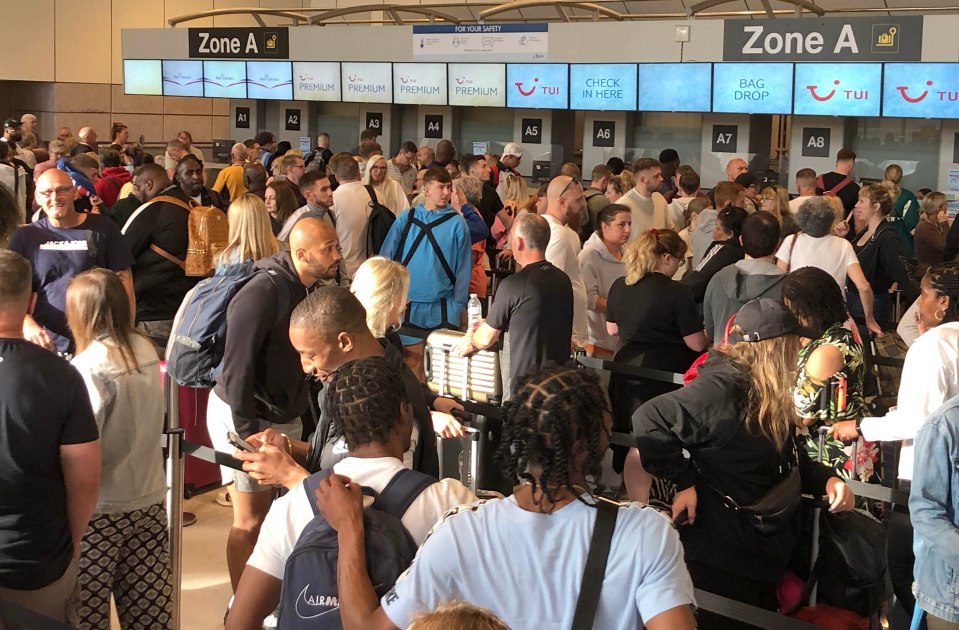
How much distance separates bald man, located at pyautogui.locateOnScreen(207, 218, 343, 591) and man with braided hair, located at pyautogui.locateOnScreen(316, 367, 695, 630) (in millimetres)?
1794

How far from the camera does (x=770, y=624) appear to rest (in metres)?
2.96

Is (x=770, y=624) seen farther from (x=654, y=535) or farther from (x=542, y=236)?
(x=542, y=236)

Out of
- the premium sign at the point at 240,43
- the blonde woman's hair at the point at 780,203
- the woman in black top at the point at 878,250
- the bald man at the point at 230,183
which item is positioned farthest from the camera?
the premium sign at the point at 240,43

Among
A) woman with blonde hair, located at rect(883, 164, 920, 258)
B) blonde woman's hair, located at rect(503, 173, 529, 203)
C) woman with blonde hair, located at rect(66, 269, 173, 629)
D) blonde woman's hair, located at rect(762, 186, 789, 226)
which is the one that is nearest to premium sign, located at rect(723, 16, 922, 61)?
woman with blonde hair, located at rect(883, 164, 920, 258)

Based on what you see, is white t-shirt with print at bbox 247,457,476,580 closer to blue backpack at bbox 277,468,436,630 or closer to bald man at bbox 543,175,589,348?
blue backpack at bbox 277,468,436,630

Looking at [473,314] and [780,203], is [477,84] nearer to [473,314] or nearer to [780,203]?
[780,203]

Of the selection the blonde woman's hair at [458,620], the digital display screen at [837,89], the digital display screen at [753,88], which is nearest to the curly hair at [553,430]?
the blonde woman's hair at [458,620]

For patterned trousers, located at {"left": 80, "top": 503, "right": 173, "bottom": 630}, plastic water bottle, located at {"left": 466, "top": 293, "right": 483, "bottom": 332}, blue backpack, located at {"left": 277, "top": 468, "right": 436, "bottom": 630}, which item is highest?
plastic water bottle, located at {"left": 466, "top": 293, "right": 483, "bottom": 332}

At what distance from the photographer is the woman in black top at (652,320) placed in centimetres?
570

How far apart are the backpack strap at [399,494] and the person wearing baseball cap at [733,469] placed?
1.07 m

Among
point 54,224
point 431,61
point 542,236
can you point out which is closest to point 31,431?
point 54,224

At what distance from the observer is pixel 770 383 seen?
131 inches

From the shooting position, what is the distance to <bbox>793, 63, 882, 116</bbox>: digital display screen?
11.9m

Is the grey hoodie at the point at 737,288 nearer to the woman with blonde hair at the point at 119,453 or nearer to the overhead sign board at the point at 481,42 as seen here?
the woman with blonde hair at the point at 119,453
